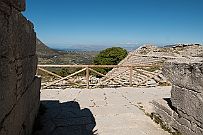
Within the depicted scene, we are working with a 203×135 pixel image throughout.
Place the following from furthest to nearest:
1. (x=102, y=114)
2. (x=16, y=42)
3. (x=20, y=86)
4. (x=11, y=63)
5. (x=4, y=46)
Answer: (x=102, y=114) < (x=20, y=86) < (x=16, y=42) < (x=11, y=63) < (x=4, y=46)

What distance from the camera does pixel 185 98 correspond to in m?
4.93

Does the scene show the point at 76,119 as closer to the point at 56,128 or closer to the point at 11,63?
the point at 56,128

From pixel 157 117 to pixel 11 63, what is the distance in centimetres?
392

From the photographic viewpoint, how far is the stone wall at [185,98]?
14.7 ft

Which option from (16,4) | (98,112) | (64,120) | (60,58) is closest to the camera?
(16,4)

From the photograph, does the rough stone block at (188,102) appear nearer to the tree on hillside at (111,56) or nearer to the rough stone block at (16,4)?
the rough stone block at (16,4)

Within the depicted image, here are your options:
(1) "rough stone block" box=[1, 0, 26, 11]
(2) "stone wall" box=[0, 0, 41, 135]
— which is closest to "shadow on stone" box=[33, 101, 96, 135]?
(2) "stone wall" box=[0, 0, 41, 135]

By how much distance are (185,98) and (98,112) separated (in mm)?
2804

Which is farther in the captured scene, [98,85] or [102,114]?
[98,85]

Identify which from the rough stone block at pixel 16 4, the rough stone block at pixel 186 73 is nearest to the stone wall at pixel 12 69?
the rough stone block at pixel 16 4

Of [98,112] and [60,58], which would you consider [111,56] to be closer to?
[98,112]

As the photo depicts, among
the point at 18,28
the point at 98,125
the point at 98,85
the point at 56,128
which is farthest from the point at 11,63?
the point at 98,85

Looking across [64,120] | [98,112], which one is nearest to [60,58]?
[98,112]

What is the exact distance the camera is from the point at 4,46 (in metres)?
2.89
